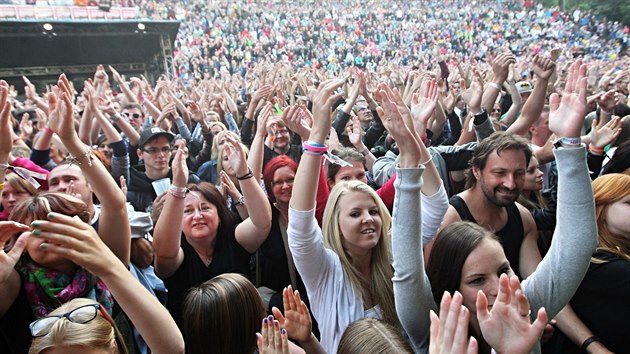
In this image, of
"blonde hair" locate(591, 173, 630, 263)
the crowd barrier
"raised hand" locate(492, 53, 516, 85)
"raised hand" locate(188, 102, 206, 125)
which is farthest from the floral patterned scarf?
the crowd barrier

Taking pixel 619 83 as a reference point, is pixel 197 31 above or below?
above

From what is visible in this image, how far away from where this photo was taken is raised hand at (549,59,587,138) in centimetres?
157

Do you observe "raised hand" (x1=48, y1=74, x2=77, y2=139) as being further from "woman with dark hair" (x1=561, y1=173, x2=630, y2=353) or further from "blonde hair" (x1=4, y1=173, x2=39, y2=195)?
"woman with dark hair" (x1=561, y1=173, x2=630, y2=353)

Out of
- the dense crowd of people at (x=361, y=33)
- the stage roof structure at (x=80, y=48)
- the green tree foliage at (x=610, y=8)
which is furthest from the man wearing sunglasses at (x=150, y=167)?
the green tree foliage at (x=610, y=8)

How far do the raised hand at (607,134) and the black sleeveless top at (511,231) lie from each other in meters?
0.92

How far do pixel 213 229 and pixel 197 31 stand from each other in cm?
2261

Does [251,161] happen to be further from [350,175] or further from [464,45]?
[464,45]

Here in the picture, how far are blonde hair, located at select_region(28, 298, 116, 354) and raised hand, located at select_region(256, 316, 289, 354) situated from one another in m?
0.45

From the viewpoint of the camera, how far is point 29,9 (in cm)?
1316

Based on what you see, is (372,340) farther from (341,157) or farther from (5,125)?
(5,125)

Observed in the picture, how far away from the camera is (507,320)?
1.18 meters

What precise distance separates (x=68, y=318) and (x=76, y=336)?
6 cm

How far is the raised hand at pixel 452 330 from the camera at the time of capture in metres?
1.07

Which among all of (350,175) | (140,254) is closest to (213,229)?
(140,254)
